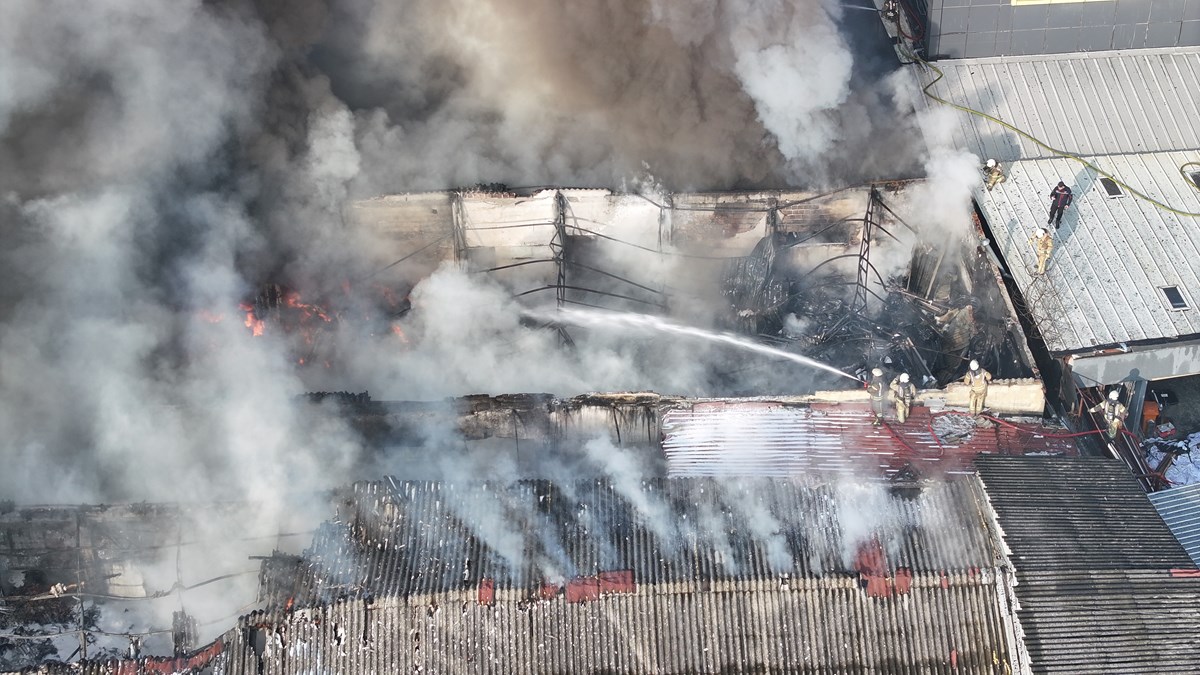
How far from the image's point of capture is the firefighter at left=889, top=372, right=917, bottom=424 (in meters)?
14.4

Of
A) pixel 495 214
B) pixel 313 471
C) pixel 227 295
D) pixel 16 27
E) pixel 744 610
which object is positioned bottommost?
pixel 744 610

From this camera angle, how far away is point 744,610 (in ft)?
41.0

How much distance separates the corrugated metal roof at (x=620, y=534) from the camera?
12695mm

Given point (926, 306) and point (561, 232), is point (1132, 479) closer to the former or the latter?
point (926, 306)

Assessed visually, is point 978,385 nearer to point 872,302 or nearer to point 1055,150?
point 872,302

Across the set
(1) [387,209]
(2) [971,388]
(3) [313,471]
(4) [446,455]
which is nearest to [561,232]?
(1) [387,209]

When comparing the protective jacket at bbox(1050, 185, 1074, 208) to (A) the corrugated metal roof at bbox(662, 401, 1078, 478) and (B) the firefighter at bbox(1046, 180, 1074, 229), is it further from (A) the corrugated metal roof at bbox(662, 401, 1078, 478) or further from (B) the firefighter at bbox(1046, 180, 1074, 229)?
(A) the corrugated metal roof at bbox(662, 401, 1078, 478)

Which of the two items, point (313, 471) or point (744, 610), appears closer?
point (744, 610)

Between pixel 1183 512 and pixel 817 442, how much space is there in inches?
226

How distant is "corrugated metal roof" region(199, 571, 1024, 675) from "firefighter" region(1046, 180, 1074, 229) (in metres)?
8.01

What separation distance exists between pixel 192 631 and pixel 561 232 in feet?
32.3

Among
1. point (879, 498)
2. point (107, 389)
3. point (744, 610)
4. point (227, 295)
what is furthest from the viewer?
point (227, 295)

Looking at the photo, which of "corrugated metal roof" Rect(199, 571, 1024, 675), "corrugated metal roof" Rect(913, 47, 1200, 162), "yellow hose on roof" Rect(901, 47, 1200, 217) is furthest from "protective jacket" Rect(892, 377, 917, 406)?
"yellow hose on roof" Rect(901, 47, 1200, 217)

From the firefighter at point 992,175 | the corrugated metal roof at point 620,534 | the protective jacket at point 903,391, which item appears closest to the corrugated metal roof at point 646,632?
the corrugated metal roof at point 620,534
